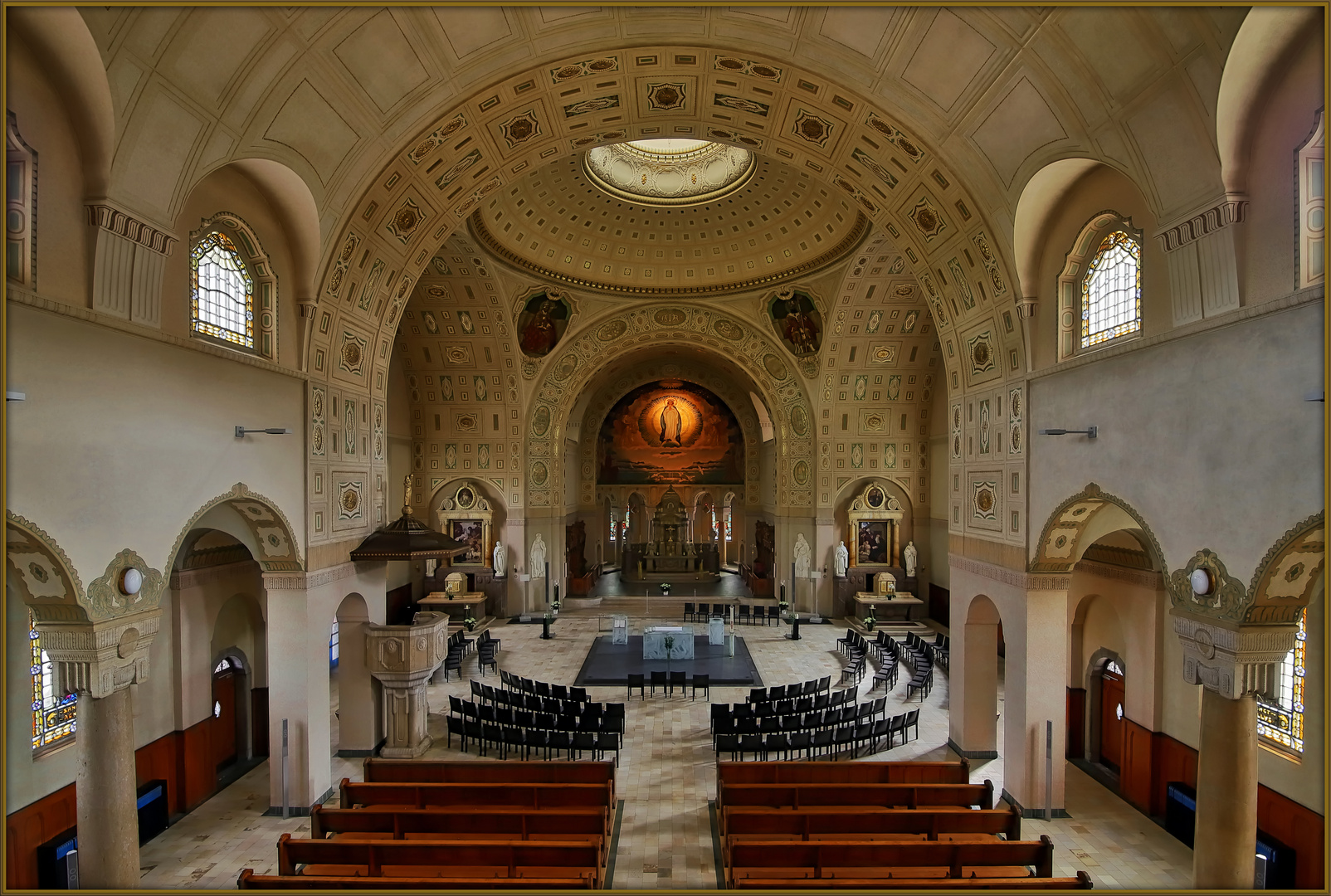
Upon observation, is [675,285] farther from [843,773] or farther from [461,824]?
[461,824]

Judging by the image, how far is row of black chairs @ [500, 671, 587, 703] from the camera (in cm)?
1798

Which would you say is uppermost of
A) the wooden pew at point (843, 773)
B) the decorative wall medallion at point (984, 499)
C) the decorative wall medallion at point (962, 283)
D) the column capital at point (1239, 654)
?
the decorative wall medallion at point (962, 283)

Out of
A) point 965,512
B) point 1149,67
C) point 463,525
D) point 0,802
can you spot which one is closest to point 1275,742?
point 965,512

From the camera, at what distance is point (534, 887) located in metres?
8.12

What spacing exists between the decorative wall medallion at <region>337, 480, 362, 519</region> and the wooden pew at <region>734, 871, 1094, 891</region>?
10.0 m

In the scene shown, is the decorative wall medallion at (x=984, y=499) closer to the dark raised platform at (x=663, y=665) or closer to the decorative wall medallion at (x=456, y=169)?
the dark raised platform at (x=663, y=665)

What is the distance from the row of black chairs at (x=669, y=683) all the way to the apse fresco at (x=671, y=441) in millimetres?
19620

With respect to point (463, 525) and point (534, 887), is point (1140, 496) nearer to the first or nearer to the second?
point (534, 887)

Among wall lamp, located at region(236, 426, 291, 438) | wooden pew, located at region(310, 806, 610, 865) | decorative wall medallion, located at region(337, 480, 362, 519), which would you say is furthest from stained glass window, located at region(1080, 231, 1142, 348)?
decorative wall medallion, located at region(337, 480, 362, 519)

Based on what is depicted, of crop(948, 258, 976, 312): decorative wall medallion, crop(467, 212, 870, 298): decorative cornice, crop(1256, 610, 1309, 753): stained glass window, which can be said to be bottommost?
crop(1256, 610, 1309, 753): stained glass window

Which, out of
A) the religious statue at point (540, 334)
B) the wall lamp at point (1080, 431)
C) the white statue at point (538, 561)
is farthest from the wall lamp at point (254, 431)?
the white statue at point (538, 561)

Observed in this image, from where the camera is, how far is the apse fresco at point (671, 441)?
39750mm

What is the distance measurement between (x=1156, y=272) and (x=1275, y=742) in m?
7.71

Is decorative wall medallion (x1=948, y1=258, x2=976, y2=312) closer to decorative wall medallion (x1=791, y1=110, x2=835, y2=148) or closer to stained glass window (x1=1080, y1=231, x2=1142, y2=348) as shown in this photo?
stained glass window (x1=1080, y1=231, x2=1142, y2=348)
